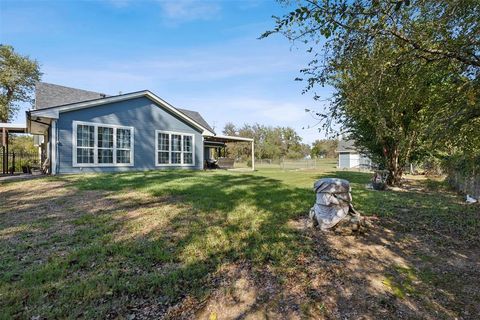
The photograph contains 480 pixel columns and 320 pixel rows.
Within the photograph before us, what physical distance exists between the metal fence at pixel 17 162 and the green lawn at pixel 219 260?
11.4 meters

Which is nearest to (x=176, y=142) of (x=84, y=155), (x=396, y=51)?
(x=84, y=155)

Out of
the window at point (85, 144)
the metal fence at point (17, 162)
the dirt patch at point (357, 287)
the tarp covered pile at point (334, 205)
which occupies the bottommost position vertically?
the dirt patch at point (357, 287)

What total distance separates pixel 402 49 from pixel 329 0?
147 cm

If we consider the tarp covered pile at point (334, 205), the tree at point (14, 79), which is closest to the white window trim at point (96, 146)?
the tarp covered pile at point (334, 205)

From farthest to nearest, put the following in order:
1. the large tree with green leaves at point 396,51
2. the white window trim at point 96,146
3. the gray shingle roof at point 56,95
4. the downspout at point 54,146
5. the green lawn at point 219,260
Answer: the gray shingle roof at point 56,95
the white window trim at point 96,146
the downspout at point 54,146
the large tree with green leaves at point 396,51
the green lawn at point 219,260

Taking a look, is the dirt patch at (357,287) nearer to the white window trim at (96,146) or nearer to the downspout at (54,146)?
the downspout at (54,146)

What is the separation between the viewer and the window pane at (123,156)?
47.4 feet

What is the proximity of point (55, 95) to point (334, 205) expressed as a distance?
1520 centimetres

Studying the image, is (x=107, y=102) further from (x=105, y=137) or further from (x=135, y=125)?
(x=135, y=125)

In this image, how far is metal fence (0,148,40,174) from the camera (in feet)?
50.6

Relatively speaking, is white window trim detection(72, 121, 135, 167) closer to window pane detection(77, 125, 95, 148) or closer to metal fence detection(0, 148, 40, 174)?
window pane detection(77, 125, 95, 148)

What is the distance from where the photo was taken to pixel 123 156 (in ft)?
47.9

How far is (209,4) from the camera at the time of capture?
8.50 meters

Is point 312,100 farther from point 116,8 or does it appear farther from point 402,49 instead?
point 116,8
